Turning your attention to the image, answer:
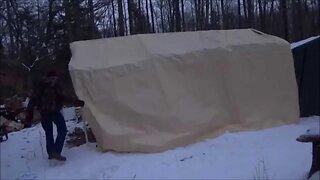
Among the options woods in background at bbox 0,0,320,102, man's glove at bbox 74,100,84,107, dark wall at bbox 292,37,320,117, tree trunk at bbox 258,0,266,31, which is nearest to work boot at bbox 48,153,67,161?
man's glove at bbox 74,100,84,107

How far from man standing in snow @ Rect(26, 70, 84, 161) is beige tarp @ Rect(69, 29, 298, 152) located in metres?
0.55

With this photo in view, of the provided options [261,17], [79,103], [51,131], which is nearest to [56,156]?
[51,131]

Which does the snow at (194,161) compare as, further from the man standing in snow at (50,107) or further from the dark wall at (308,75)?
the dark wall at (308,75)

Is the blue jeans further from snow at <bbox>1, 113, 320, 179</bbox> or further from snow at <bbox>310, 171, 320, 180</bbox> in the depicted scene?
snow at <bbox>310, 171, 320, 180</bbox>

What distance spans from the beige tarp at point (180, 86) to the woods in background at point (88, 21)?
1567 cm

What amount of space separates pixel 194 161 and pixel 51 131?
7.29ft

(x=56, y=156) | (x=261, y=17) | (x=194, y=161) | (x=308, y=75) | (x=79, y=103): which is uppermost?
(x=261, y=17)

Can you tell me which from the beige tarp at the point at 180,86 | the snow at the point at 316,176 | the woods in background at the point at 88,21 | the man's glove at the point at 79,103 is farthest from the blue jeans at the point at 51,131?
the woods in background at the point at 88,21

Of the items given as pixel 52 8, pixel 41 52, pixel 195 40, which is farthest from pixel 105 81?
pixel 52 8

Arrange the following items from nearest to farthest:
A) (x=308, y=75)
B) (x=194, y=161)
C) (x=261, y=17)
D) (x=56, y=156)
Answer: (x=194, y=161)
(x=56, y=156)
(x=308, y=75)
(x=261, y=17)

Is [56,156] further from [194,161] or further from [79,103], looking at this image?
[194,161]

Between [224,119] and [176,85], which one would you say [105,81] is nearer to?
[176,85]

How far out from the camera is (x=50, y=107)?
750 centimetres

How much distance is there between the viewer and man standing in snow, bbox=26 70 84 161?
7504 millimetres
